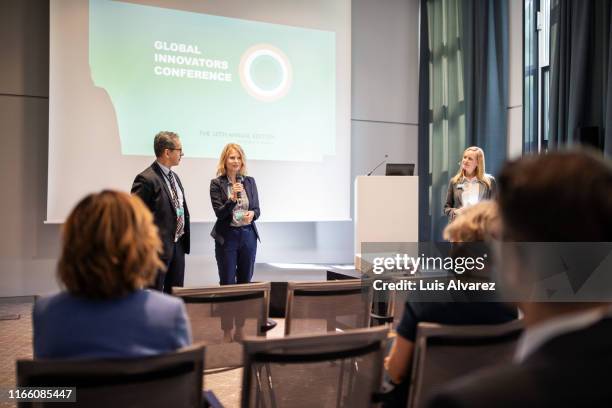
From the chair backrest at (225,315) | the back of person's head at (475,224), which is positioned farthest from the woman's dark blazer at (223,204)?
the back of person's head at (475,224)

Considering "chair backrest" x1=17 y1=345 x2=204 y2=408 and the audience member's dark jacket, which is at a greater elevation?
the audience member's dark jacket

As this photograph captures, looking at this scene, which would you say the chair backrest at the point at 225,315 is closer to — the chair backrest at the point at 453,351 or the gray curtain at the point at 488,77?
the chair backrest at the point at 453,351

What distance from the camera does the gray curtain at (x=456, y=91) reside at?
627cm

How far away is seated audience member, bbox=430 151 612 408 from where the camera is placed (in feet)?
1.77

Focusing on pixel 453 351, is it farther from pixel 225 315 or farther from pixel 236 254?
pixel 236 254

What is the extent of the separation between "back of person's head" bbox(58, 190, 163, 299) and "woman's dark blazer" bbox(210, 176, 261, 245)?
2539 mm

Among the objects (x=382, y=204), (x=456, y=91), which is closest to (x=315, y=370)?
(x=382, y=204)

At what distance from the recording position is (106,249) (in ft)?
4.20

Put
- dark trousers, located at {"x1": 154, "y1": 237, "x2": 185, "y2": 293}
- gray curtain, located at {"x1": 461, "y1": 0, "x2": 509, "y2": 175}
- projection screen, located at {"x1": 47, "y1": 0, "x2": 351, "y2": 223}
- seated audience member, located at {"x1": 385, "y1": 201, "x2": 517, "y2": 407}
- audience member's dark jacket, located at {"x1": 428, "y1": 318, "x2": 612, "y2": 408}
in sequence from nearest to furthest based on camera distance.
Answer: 1. audience member's dark jacket, located at {"x1": 428, "y1": 318, "x2": 612, "y2": 408}
2. seated audience member, located at {"x1": 385, "y1": 201, "x2": 517, "y2": 407}
3. dark trousers, located at {"x1": 154, "y1": 237, "x2": 185, "y2": 293}
4. projection screen, located at {"x1": 47, "y1": 0, "x2": 351, "y2": 223}
5. gray curtain, located at {"x1": 461, "y1": 0, "x2": 509, "y2": 175}

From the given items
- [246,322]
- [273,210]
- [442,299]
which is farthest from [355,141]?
[442,299]

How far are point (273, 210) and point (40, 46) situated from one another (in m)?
3.16

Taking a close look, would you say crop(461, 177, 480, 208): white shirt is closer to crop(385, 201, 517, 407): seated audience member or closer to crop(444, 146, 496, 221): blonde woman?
crop(444, 146, 496, 221): blonde woman

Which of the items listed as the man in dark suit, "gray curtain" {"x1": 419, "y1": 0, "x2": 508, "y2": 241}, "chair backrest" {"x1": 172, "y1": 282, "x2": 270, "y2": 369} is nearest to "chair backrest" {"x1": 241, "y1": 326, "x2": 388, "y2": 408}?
"chair backrest" {"x1": 172, "y1": 282, "x2": 270, "y2": 369}

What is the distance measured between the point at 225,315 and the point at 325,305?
0.48 m
